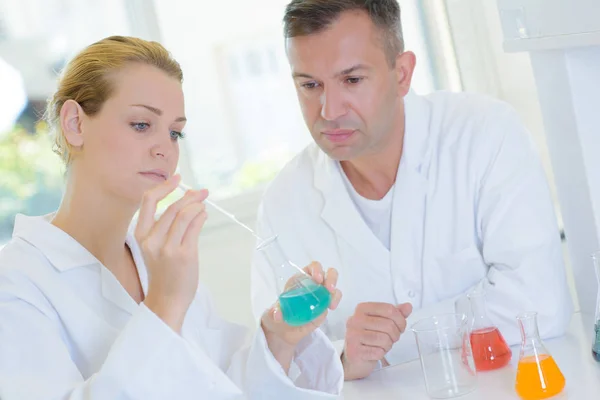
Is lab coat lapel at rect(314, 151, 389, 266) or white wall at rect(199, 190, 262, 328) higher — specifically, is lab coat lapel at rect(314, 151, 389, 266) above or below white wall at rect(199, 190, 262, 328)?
above

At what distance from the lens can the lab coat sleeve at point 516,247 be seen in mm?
2145

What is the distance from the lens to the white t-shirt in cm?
242

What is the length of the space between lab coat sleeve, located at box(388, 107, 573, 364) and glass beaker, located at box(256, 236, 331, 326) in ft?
2.04

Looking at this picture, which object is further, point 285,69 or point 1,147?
point 285,69

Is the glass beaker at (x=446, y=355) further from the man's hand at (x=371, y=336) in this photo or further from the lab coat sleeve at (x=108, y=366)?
the lab coat sleeve at (x=108, y=366)

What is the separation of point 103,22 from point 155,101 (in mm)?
2216

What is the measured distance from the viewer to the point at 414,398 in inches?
72.4

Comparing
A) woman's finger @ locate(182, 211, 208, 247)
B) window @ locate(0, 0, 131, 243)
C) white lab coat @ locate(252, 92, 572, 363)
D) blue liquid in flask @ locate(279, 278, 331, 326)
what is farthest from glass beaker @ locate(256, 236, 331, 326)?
window @ locate(0, 0, 131, 243)

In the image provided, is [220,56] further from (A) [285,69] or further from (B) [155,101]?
(B) [155,101]

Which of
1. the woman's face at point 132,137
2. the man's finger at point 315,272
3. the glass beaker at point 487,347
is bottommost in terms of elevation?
the glass beaker at point 487,347

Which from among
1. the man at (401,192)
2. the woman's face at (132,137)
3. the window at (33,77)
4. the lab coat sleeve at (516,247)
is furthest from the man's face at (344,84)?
the window at (33,77)

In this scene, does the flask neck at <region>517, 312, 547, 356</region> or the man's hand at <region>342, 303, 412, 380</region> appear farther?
the man's hand at <region>342, 303, 412, 380</region>

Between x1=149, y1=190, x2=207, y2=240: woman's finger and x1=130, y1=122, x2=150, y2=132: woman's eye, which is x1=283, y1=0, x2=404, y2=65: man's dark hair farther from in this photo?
x1=149, y1=190, x2=207, y2=240: woman's finger

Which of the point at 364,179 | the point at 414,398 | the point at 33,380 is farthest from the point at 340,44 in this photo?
the point at 33,380
